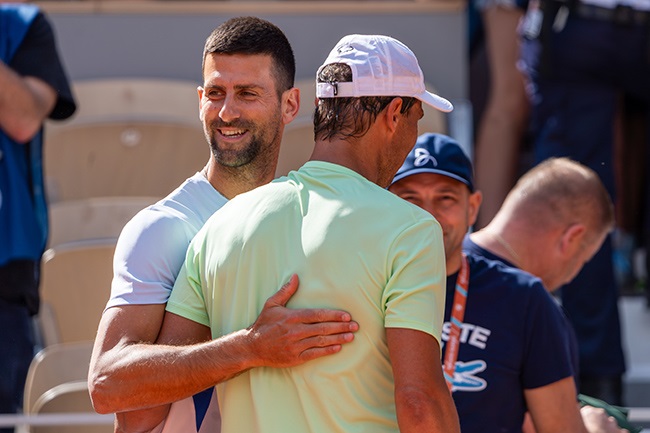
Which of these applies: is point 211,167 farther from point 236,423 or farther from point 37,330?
point 37,330

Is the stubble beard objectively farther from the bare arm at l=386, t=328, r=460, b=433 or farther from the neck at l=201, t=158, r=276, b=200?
the bare arm at l=386, t=328, r=460, b=433

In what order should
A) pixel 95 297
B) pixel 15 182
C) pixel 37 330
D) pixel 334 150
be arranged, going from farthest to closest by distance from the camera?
pixel 37 330
pixel 95 297
pixel 15 182
pixel 334 150

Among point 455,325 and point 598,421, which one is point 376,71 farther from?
point 598,421

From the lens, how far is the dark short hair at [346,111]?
229cm

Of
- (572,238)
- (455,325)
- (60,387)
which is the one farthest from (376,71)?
(60,387)

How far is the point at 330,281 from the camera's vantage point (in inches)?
84.7

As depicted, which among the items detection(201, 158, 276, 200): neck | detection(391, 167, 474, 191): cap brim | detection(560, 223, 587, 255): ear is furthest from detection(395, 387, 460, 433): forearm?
detection(560, 223, 587, 255): ear

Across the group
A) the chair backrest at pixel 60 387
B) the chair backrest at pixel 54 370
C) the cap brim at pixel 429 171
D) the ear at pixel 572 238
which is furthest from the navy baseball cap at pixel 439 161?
the chair backrest at pixel 54 370

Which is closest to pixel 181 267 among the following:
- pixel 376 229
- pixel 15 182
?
pixel 376 229

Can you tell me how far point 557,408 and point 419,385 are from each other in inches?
40.4

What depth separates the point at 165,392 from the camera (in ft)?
7.32

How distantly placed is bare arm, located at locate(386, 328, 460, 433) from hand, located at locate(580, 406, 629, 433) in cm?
114

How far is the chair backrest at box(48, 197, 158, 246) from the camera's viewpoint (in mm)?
4809

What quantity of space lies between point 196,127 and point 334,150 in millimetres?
3149
